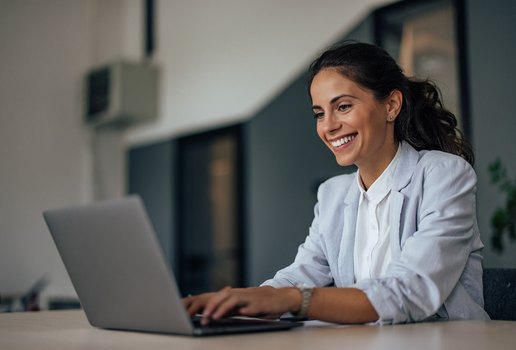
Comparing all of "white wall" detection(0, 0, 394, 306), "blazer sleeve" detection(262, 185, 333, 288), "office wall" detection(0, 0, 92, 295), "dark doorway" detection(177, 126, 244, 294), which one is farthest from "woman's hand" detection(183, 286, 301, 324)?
"office wall" detection(0, 0, 92, 295)

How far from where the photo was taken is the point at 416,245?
55.0 inches

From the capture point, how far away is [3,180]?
5.57 meters

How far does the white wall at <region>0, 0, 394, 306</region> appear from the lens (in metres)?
5.12

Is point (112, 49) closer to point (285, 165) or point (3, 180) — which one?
point (3, 180)

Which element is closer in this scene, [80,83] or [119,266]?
[119,266]

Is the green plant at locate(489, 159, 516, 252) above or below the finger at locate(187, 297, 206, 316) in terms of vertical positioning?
above

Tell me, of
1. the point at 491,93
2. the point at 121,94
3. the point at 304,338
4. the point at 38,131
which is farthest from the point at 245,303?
the point at 38,131

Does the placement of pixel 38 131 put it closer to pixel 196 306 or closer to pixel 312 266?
pixel 312 266

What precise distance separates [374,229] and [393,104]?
372 mm

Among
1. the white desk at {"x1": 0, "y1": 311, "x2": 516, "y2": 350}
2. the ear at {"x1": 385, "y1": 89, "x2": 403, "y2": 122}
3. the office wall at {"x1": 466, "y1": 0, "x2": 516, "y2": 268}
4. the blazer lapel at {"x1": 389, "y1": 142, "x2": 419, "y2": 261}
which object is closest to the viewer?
the white desk at {"x1": 0, "y1": 311, "x2": 516, "y2": 350}

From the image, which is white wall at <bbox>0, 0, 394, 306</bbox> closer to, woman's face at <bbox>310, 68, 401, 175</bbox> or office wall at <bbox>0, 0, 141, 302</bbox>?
office wall at <bbox>0, 0, 141, 302</bbox>

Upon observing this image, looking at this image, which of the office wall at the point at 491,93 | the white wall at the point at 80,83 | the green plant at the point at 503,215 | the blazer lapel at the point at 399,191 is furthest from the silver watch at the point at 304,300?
the white wall at the point at 80,83

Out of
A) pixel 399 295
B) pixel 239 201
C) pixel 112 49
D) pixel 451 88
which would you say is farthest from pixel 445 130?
pixel 112 49

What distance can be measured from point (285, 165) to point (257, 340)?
3703 millimetres
